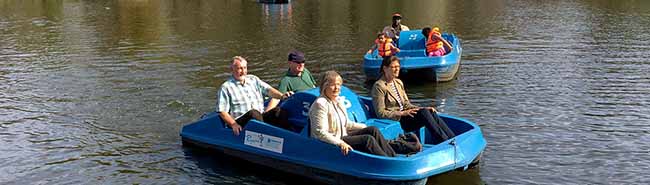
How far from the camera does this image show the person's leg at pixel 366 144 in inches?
332

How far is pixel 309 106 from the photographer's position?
962 centimetres

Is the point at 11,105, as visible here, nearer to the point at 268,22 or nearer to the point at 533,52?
the point at 533,52

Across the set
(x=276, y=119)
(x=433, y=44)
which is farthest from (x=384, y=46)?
(x=276, y=119)

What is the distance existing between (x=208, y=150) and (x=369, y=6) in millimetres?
39747

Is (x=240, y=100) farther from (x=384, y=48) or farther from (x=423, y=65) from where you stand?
(x=384, y=48)

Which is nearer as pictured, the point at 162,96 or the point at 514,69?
the point at 162,96

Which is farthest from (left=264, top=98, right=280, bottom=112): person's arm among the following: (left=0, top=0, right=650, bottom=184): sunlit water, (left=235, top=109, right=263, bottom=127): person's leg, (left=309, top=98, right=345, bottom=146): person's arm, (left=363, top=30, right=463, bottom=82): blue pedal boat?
(left=363, top=30, right=463, bottom=82): blue pedal boat

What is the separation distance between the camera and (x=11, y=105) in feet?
47.6

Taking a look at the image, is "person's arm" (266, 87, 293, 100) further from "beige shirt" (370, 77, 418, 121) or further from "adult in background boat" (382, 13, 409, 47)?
"adult in background boat" (382, 13, 409, 47)

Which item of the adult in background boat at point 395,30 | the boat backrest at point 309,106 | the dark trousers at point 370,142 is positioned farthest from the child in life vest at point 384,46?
the dark trousers at point 370,142

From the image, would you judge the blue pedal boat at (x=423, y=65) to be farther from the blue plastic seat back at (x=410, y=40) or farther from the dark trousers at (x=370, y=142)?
the dark trousers at (x=370, y=142)

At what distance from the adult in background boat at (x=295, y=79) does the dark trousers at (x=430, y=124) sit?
1755mm

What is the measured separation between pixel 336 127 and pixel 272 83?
8521 millimetres

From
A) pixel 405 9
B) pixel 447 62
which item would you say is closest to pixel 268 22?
pixel 405 9
